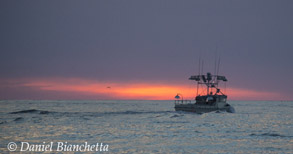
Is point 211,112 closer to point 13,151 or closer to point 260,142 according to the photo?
point 260,142

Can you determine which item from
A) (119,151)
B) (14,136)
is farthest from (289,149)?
(14,136)

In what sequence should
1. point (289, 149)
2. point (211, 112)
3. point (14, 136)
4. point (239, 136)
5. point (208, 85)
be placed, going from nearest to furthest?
point (289, 149) < point (14, 136) < point (239, 136) < point (211, 112) < point (208, 85)

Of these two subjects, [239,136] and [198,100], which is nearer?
[239,136]

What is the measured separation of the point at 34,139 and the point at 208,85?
2302 inches

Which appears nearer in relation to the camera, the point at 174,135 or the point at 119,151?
the point at 119,151

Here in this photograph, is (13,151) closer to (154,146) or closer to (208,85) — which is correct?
(154,146)

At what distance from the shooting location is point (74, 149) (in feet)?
90.2

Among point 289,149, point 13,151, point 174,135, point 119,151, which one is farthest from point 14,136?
point 289,149

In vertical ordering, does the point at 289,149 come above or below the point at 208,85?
below

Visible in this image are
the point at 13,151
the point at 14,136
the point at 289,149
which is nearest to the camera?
the point at 13,151

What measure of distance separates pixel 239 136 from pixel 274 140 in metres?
4.18

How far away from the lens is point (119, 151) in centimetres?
2695

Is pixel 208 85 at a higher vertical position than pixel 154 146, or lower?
higher

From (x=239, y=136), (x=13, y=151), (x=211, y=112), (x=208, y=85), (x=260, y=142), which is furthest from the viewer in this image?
(x=208, y=85)
